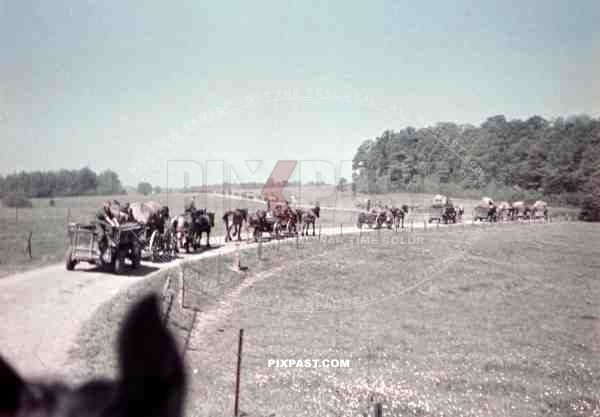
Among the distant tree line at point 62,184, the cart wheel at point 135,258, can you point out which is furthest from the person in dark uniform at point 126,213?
the distant tree line at point 62,184

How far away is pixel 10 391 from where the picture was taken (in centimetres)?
52

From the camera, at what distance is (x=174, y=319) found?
8453mm

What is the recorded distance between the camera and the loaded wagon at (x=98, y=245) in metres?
9.40

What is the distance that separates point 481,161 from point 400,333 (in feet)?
105

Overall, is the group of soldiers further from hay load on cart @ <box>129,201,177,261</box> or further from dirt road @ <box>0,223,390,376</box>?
hay load on cart @ <box>129,201,177,261</box>

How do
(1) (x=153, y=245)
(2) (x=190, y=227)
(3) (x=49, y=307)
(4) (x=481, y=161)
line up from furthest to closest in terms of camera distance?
(4) (x=481, y=161)
(2) (x=190, y=227)
(1) (x=153, y=245)
(3) (x=49, y=307)

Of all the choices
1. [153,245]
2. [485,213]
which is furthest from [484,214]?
[153,245]

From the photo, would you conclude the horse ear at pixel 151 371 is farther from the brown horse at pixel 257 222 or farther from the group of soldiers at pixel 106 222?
the brown horse at pixel 257 222

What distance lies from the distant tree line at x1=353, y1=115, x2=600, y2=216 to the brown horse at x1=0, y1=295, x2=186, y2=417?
85.3ft

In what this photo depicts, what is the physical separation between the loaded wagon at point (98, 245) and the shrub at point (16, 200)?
14853mm

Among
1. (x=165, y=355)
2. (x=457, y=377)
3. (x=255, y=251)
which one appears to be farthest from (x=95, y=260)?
(x=165, y=355)

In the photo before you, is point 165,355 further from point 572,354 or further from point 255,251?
point 255,251

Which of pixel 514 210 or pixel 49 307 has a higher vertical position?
pixel 514 210

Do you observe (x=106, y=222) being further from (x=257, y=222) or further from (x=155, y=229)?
(x=257, y=222)
